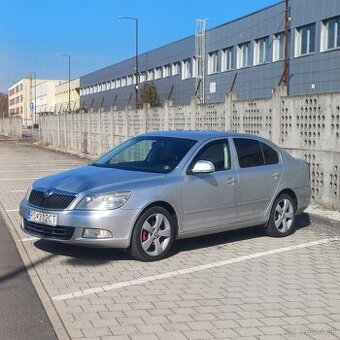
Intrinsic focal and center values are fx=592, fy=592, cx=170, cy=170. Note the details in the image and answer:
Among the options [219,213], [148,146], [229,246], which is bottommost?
[229,246]

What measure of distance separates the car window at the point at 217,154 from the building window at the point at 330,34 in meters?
29.4

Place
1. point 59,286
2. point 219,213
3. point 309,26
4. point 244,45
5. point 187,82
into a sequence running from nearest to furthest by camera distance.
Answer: point 59,286 < point 219,213 < point 309,26 < point 244,45 < point 187,82

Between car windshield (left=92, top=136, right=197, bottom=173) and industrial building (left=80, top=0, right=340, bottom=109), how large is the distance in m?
23.7

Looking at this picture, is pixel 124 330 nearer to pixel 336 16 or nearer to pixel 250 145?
pixel 250 145

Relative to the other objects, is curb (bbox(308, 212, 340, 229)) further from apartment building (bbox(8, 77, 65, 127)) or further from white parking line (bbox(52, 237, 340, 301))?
apartment building (bbox(8, 77, 65, 127))

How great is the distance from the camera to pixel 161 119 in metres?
19.0

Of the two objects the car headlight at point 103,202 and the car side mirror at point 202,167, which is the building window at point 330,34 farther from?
the car headlight at point 103,202

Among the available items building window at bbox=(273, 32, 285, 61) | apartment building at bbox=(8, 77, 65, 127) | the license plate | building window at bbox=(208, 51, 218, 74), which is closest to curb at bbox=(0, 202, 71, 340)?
the license plate

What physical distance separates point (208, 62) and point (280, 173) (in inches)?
1835

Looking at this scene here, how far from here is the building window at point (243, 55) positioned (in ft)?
153

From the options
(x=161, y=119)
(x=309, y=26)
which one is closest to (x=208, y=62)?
(x=309, y=26)

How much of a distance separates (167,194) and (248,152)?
1.79 m

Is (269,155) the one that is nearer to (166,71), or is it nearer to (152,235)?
(152,235)

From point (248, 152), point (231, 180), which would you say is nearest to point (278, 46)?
point (248, 152)
